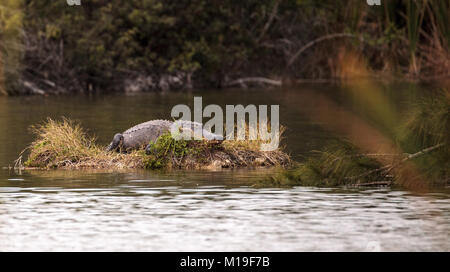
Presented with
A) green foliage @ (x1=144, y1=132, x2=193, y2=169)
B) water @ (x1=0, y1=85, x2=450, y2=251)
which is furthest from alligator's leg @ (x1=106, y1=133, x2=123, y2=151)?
water @ (x1=0, y1=85, x2=450, y2=251)

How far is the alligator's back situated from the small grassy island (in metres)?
0.93

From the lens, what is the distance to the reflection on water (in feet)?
37.0

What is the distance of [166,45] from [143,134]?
33711mm

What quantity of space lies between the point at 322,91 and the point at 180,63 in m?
7.88

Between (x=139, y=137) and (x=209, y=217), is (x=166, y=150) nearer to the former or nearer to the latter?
(x=139, y=137)

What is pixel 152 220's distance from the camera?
41.7ft

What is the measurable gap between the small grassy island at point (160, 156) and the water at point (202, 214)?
1.94 feet

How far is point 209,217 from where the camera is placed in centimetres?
1288

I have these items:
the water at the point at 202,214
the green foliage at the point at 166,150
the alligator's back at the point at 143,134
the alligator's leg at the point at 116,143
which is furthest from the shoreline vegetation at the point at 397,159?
the alligator's leg at the point at 116,143

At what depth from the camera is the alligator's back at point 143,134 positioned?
19922 millimetres

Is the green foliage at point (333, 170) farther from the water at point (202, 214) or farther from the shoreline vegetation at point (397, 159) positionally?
the water at point (202, 214)

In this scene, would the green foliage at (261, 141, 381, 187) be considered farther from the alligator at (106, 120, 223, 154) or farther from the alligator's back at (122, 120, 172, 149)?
the alligator's back at (122, 120, 172, 149)

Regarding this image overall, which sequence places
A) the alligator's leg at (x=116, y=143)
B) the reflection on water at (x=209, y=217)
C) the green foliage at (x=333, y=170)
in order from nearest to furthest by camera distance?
the reflection on water at (x=209, y=217) < the green foliage at (x=333, y=170) < the alligator's leg at (x=116, y=143)
